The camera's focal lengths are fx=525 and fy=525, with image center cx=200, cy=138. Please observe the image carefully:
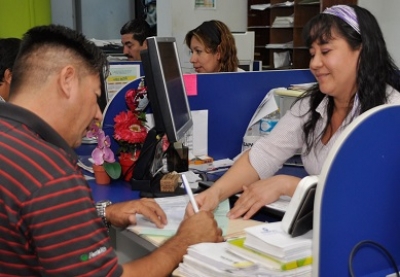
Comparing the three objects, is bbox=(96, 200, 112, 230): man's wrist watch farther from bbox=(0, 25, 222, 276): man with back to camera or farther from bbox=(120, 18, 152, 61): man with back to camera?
bbox=(120, 18, 152, 61): man with back to camera

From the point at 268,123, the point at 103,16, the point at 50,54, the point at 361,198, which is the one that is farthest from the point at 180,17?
the point at 361,198

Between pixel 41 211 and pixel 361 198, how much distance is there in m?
0.63

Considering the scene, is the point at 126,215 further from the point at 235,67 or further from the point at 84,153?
the point at 235,67

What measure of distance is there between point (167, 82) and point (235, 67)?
1599mm

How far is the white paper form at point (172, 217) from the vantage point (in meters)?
1.46

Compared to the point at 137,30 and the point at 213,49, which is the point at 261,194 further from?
the point at 137,30

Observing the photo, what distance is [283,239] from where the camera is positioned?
1134 millimetres

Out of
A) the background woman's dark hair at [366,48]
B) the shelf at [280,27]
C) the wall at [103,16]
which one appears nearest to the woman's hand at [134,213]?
the background woman's dark hair at [366,48]

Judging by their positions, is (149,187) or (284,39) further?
(284,39)

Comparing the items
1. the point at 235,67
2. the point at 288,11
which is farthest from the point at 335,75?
the point at 288,11

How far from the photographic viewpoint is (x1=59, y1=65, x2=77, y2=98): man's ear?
1049 millimetres

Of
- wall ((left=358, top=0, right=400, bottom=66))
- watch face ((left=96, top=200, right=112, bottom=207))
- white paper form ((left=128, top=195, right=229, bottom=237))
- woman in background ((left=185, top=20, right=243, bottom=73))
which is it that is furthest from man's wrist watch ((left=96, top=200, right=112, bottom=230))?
wall ((left=358, top=0, right=400, bottom=66))

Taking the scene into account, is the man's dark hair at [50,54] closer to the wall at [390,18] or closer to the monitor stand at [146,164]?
the monitor stand at [146,164]

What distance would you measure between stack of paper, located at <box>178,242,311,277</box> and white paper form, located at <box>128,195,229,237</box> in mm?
219
